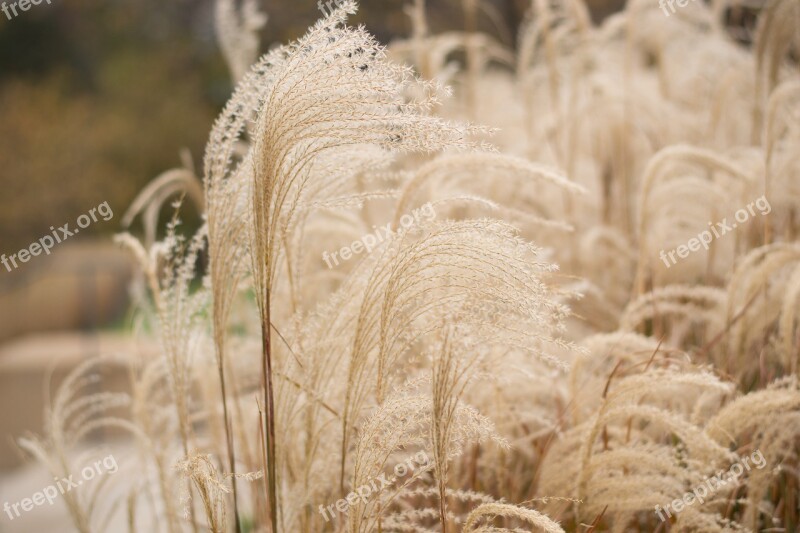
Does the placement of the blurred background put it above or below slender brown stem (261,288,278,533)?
above

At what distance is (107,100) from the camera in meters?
12.1

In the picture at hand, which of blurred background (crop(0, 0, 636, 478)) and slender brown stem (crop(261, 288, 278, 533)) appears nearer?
slender brown stem (crop(261, 288, 278, 533))

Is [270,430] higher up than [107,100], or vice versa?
[107,100]

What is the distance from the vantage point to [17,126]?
1093cm

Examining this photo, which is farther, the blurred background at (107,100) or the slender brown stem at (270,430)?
the blurred background at (107,100)

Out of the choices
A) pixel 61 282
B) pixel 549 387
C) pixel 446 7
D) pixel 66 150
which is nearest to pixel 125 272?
pixel 61 282

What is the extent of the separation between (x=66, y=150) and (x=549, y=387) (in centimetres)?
1064

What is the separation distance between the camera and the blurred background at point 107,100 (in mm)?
9578

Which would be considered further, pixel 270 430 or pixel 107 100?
pixel 107 100

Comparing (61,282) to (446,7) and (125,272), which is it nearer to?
(125,272)

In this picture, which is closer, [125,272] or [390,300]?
[390,300]

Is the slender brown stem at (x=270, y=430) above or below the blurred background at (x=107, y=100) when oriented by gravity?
below

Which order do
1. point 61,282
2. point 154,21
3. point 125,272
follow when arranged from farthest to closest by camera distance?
point 154,21
point 125,272
point 61,282

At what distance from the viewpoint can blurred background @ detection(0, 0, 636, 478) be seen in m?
9.58
